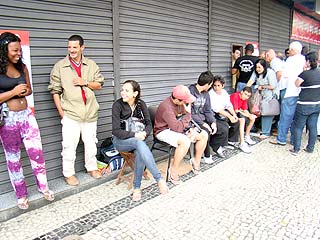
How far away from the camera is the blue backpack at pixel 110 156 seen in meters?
3.59

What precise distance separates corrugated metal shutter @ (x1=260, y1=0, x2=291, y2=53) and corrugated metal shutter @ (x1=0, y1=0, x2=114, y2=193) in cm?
529

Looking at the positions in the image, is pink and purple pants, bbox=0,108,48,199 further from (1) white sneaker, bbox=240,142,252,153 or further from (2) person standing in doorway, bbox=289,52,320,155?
(2) person standing in doorway, bbox=289,52,320,155

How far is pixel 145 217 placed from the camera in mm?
2652

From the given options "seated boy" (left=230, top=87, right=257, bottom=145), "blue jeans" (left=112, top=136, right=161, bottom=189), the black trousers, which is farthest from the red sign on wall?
"blue jeans" (left=112, top=136, right=161, bottom=189)

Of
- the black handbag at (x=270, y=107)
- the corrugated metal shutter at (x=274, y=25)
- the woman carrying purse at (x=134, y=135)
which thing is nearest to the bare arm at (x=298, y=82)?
the black handbag at (x=270, y=107)

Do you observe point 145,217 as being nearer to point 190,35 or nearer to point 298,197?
point 298,197

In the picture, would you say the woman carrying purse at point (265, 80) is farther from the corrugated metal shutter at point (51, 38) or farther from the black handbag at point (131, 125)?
the black handbag at point (131, 125)

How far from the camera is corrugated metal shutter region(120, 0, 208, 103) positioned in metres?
3.98

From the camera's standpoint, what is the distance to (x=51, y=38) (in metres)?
3.10

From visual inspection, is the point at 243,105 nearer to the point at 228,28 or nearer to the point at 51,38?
the point at 228,28

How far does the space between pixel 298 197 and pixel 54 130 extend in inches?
109

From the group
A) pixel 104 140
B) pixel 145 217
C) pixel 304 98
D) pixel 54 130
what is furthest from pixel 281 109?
pixel 54 130

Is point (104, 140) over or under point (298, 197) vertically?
over

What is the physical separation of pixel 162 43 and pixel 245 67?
6.62ft
